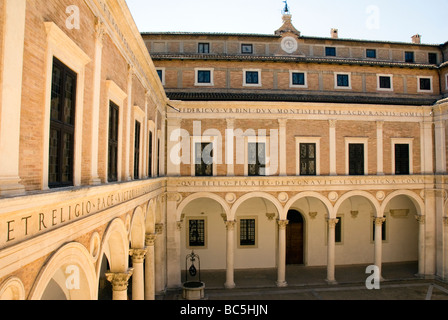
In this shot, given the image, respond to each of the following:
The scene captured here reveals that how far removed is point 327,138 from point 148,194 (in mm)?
12072

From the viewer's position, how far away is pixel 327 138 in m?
20.8

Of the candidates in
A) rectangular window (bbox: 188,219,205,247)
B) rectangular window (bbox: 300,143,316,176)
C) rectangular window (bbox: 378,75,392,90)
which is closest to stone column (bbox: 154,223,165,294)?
rectangular window (bbox: 188,219,205,247)

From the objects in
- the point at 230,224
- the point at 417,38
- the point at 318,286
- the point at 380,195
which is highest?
the point at 417,38

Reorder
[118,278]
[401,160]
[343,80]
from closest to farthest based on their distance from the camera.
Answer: [118,278]
[401,160]
[343,80]

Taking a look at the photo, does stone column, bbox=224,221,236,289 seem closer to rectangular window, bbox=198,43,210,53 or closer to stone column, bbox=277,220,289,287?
stone column, bbox=277,220,289,287

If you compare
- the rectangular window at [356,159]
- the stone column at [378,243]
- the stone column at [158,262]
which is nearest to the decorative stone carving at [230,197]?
the stone column at [158,262]

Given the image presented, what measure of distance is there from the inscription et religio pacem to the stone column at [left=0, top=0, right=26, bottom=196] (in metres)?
0.35

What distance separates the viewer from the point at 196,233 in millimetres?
23484

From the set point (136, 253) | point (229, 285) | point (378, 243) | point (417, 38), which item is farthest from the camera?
point (417, 38)

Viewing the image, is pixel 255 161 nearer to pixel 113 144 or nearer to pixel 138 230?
pixel 138 230

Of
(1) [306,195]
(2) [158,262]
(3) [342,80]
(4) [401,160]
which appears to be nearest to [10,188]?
(2) [158,262]

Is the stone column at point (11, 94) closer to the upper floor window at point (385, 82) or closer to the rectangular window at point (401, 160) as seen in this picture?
the rectangular window at point (401, 160)

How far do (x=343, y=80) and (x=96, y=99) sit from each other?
20845 mm
